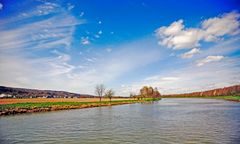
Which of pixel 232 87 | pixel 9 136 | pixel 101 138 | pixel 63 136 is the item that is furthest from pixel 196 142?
pixel 232 87

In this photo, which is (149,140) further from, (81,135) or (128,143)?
(81,135)

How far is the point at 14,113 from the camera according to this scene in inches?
1654

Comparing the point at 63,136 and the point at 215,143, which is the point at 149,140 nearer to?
the point at 215,143

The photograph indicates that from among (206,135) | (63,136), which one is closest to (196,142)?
(206,135)

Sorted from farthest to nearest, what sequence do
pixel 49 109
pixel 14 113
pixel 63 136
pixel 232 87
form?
pixel 232 87
pixel 49 109
pixel 14 113
pixel 63 136

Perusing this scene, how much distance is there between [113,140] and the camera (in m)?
16.4

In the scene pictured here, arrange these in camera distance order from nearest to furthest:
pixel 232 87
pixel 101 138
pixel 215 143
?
pixel 215 143, pixel 101 138, pixel 232 87

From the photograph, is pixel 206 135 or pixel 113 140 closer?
pixel 113 140

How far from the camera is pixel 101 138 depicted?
56.7 ft

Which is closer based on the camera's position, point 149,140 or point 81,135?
point 149,140

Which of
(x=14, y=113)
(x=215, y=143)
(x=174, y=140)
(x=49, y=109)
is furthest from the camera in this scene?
(x=49, y=109)

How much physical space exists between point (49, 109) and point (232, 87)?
174 m

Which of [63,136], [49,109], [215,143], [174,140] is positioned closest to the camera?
[215,143]

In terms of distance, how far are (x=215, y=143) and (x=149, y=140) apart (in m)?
4.38
